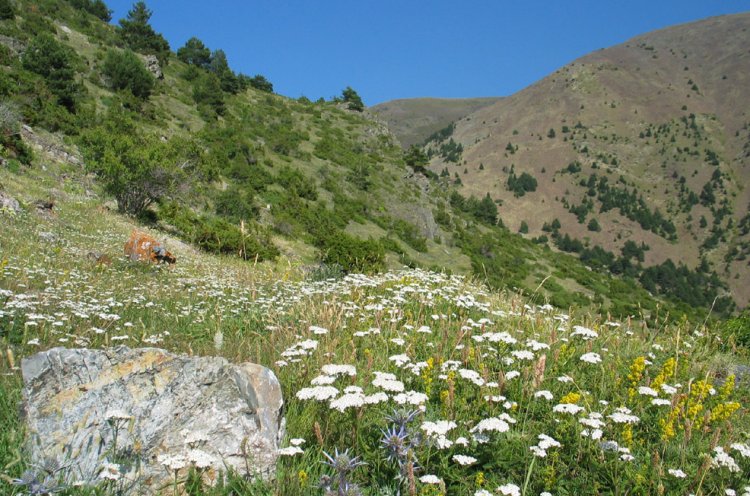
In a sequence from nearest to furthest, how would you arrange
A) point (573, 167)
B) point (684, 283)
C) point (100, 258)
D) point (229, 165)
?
1. point (100, 258)
2. point (229, 165)
3. point (684, 283)
4. point (573, 167)

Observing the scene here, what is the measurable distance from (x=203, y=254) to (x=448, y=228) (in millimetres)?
22539

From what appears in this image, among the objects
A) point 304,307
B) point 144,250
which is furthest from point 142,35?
point 304,307

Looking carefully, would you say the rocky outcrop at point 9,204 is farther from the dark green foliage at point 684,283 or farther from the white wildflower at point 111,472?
the dark green foliage at point 684,283

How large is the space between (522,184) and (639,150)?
119ft

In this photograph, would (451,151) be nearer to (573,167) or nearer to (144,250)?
(573,167)

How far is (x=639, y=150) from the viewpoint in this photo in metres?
132

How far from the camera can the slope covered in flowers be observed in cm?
240

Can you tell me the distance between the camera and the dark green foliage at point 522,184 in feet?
421

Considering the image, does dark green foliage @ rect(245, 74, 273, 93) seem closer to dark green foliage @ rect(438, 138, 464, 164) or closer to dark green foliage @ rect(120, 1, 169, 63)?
dark green foliage @ rect(120, 1, 169, 63)

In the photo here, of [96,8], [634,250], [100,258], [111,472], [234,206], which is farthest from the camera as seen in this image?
[634,250]

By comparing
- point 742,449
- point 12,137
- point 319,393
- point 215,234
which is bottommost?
point 742,449

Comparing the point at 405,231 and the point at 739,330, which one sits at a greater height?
the point at 405,231

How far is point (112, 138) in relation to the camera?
54.0ft

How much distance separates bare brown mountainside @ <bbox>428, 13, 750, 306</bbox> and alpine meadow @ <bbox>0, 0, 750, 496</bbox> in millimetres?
80085
